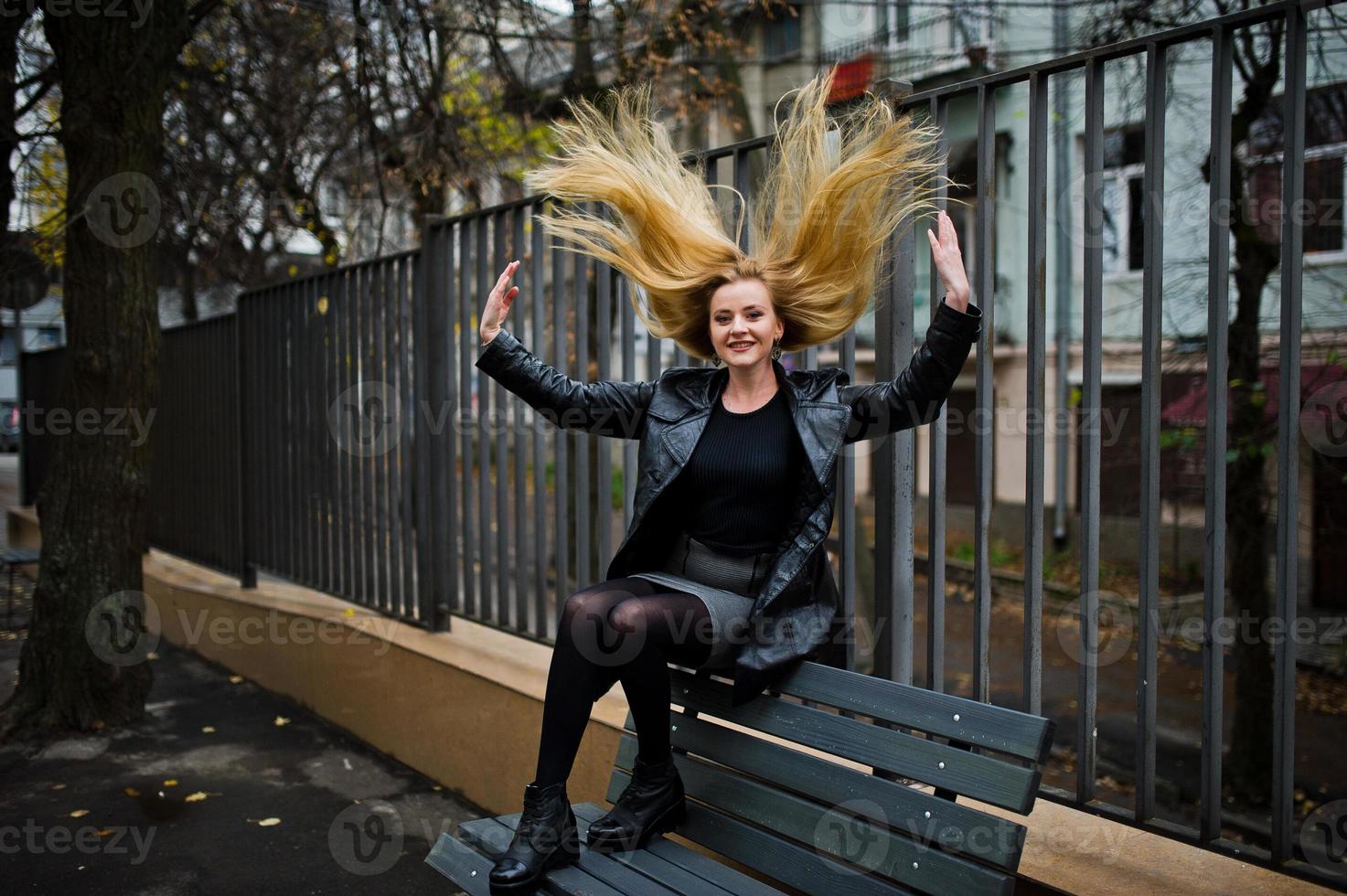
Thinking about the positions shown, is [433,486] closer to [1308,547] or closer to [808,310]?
[808,310]

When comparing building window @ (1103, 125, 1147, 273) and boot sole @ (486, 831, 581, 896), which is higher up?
building window @ (1103, 125, 1147, 273)

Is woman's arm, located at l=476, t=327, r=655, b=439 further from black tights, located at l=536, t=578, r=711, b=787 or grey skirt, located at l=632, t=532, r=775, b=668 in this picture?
black tights, located at l=536, t=578, r=711, b=787

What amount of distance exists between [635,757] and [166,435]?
7123 millimetres

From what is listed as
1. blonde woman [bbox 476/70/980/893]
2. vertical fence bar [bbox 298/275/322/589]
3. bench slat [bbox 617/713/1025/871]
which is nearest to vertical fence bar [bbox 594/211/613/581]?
blonde woman [bbox 476/70/980/893]

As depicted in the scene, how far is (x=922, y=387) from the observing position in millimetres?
2600

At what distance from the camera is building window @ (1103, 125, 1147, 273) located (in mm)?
11398

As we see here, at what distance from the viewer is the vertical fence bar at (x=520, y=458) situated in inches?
184

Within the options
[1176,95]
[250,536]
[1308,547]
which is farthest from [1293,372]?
[1308,547]

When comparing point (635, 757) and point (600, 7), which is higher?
point (600, 7)

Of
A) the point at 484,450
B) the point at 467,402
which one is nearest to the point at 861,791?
the point at 484,450

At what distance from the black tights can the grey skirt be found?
3 cm

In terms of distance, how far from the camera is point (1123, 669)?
1150cm

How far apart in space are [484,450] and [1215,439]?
3.25 m

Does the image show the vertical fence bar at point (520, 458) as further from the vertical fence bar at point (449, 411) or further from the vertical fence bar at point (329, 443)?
the vertical fence bar at point (329, 443)
